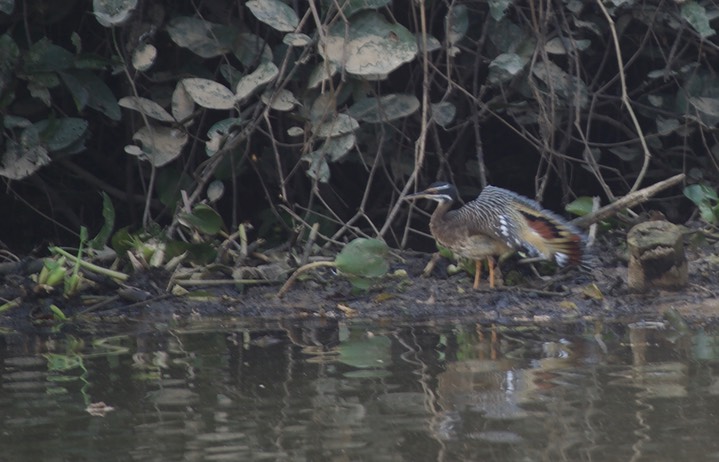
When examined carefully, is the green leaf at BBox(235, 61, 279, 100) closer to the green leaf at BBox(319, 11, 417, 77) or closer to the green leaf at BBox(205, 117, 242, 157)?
the green leaf at BBox(205, 117, 242, 157)

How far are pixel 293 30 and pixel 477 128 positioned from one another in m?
1.41

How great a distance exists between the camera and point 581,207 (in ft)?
24.3

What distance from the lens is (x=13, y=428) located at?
4.20m

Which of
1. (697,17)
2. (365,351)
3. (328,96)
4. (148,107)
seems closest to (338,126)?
(328,96)

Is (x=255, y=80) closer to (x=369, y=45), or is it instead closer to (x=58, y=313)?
(x=369, y=45)

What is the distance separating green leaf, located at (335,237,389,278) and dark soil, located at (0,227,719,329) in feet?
0.52

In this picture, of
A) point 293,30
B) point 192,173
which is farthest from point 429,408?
point 192,173

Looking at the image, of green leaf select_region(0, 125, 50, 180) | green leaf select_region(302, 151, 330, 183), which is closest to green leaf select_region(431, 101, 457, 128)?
green leaf select_region(302, 151, 330, 183)

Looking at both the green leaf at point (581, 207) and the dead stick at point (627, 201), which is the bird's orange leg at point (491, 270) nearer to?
the dead stick at point (627, 201)

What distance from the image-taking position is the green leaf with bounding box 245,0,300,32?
6.79 metres

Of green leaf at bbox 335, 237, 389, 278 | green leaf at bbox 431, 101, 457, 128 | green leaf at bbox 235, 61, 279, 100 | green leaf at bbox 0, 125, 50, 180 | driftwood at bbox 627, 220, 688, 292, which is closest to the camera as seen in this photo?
driftwood at bbox 627, 220, 688, 292

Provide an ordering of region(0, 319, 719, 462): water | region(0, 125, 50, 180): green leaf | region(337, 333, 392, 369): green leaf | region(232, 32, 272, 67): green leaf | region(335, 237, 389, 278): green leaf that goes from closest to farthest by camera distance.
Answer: region(0, 319, 719, 462): water → region(337, 333, 392, 369): green leaf → region(335, 237, 389, 278): green leaf → region(0, 125, 50, 180): green leaf → region(232, 32, 272, 67): green leaf

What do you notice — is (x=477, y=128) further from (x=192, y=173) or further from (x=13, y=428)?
(x=13, y=428)

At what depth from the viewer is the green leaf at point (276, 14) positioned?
679 centimetres
